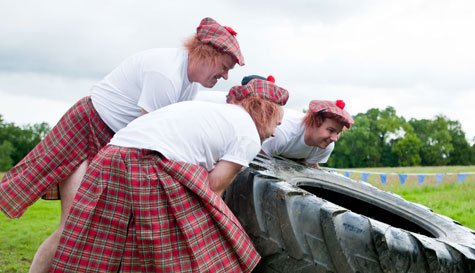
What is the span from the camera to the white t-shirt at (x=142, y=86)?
100 inches

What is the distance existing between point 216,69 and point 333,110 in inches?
46.8

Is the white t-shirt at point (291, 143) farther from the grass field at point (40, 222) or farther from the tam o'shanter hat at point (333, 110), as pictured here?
the grass field at point (40, 222)

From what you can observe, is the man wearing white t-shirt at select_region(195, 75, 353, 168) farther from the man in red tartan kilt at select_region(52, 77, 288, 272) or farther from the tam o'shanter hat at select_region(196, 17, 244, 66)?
the man in red tartan kilt at select_region(52, 77, 288, 272)

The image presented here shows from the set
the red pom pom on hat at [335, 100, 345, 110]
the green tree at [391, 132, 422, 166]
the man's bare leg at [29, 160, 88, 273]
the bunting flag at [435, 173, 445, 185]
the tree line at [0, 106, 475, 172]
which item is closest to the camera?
the man's bare leg at [29, 160, 88, 273]

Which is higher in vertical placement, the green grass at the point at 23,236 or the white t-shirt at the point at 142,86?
the white t-shirt at the point at 142,86

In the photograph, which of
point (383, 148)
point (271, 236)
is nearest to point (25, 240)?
point (271, 236)

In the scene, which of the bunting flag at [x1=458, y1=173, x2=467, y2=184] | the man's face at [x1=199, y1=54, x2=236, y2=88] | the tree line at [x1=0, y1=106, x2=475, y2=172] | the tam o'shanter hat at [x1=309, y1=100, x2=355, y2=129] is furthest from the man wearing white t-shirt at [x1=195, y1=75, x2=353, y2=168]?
the tree line at [x1=0, y1=106, x2=475, y2=172]

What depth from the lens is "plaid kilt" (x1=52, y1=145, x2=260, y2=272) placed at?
6.77 ft

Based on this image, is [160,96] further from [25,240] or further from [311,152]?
[25,240]

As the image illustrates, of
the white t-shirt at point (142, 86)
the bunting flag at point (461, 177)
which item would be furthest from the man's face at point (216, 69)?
the bunting flag at point (461, 177)

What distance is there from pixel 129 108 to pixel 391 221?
2.24 metres

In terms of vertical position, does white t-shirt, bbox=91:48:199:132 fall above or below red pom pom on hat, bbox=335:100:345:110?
below

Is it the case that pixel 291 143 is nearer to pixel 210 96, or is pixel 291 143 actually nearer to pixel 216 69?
pixel 210 96

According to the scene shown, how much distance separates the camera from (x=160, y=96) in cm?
255
